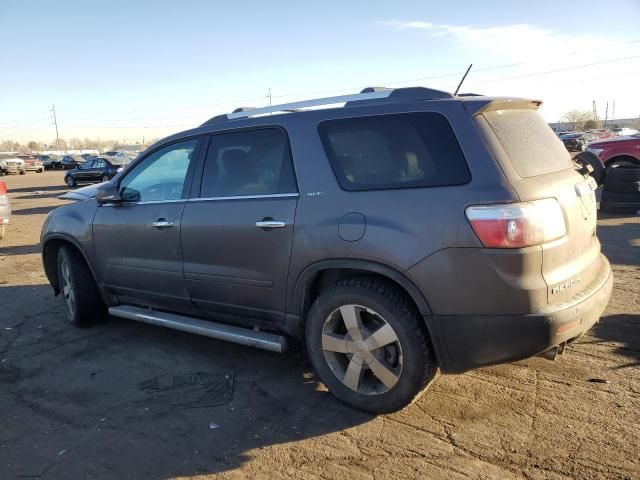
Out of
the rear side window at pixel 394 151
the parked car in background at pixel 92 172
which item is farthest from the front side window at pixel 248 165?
the parked car in background at pixel 92 172

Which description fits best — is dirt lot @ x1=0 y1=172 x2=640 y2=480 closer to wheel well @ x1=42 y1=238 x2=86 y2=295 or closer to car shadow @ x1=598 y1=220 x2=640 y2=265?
wheel well @ x1=42 y1=238 x2=86 y2=295

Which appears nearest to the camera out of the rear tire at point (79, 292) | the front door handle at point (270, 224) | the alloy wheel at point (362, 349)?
the alloy wheel at point (362, 349)

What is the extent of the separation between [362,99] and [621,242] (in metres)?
6.14

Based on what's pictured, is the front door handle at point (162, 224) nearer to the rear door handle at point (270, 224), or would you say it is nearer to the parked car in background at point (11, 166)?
the rear door handle at point (270, 224)

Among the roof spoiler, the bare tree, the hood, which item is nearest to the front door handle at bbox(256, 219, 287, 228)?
the roof spoiler

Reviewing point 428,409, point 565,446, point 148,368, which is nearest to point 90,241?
point 148,368

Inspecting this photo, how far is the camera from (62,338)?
4.88 m

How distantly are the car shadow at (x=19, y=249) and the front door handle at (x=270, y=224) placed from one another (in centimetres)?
722

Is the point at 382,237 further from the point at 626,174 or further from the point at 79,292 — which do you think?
the point at 626,174

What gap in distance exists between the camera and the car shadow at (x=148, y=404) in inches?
116

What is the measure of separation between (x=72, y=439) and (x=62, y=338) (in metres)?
1.99

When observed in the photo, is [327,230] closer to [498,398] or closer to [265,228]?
[265,228]

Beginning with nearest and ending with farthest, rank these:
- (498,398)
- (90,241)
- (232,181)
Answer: (498,398) → (232,181) → (90,241)

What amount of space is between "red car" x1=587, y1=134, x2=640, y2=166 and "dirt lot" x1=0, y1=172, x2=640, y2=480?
9.10m
